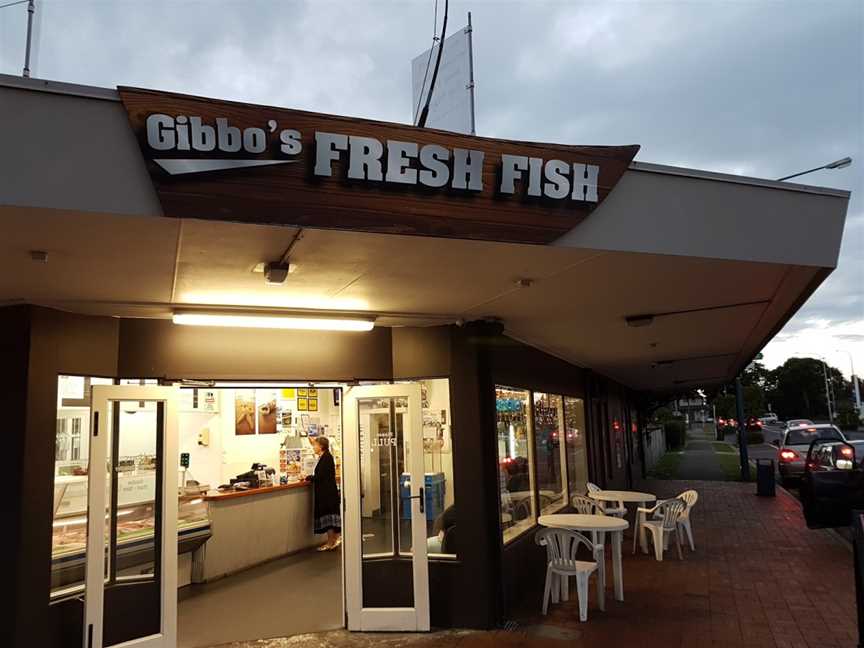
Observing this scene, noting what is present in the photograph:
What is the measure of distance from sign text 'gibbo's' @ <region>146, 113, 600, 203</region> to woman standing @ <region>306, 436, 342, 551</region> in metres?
6.18

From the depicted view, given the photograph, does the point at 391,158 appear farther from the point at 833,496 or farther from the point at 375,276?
the point at 833,496

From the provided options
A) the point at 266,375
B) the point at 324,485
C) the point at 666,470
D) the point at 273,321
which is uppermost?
the point at 273,321

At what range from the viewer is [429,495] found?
6.03 metres

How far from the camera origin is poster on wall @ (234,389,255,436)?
31.4ft

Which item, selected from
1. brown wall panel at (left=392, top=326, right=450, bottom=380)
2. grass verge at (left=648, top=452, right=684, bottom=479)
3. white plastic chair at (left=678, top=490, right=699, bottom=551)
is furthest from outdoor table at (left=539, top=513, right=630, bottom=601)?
grass verge at (left=648, top=452, right=684, bottom=479)

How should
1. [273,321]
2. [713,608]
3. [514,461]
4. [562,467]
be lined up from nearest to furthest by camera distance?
[273,321], [713,608], [514,461], [562,467]

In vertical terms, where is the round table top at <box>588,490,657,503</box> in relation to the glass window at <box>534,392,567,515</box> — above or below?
below

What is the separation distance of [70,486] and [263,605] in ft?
8.17

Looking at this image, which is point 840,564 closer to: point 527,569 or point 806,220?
point 527,569

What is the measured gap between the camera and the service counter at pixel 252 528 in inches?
307

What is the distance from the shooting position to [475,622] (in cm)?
579

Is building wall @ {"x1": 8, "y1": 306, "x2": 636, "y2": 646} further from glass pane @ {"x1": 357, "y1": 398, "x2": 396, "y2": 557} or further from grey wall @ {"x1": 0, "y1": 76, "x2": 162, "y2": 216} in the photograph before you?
grey wall @ {"x1": 0, "y1": 76, "x2": 162, "y2": 216}

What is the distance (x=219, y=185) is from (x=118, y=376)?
2.99m

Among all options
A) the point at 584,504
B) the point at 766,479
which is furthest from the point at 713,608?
the point at 766,479
